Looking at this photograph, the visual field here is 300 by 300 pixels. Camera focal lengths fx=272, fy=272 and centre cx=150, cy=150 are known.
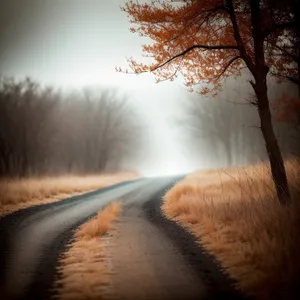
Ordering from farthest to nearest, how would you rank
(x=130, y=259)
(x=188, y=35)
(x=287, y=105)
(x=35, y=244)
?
(x=287, y=105) → (x=188, y=35) → (x=35, y=244) → (x=130, y=259)

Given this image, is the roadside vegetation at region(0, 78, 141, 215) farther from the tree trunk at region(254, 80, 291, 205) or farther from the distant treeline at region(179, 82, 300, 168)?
the tree trunk at region(254, 80, 291, 205)

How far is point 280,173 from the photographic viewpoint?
7445 millimetres

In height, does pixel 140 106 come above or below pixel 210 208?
above

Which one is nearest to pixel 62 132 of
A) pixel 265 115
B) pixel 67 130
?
pixel 67 130

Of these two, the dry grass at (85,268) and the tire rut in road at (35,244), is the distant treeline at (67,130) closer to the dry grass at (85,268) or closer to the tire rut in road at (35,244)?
the tire rut in road at (35,244)

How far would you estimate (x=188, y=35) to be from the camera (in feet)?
27.7

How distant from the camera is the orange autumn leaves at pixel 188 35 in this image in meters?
8.03

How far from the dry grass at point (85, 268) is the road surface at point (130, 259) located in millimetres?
208

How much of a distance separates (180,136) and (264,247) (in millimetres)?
45553

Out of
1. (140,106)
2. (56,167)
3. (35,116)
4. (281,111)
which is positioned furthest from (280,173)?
(140,106)

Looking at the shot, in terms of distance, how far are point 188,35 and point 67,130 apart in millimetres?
34496

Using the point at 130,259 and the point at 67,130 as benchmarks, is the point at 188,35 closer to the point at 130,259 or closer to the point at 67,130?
the point at 130,259

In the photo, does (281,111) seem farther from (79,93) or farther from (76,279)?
(79,93)

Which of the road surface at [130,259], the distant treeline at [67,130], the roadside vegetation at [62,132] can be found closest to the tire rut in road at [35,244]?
the road surface at [130,259]
